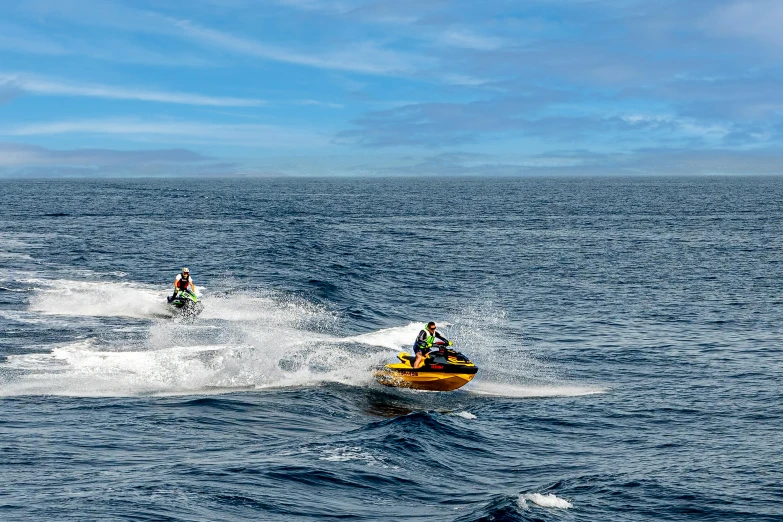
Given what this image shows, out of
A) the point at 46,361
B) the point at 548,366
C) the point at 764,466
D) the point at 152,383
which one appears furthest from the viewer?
the point at 548,366

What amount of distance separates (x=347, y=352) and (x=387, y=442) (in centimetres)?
1283

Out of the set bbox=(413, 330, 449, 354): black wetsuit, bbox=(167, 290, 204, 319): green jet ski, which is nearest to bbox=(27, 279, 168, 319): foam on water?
bbox=(167, 290, 204, 319): green jet ski

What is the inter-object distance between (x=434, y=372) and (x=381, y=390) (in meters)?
2.11

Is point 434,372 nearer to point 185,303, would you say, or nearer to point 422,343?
point 422,343

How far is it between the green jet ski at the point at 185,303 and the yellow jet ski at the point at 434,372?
15.9 metres

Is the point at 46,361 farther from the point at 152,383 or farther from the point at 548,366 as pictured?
the point at 548,366

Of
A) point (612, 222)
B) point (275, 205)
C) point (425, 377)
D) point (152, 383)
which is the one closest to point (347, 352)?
point (425, 377)

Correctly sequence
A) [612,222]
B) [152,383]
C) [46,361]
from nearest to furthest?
[152,383] → [46,361] → [612,222]

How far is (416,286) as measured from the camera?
5925cm

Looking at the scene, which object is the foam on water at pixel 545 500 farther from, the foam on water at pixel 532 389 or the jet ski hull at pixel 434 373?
the foam on water at pixel 532 389

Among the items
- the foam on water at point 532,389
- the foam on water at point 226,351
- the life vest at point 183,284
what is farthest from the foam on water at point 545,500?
the life vest at point 183,284

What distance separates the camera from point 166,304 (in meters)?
47.0

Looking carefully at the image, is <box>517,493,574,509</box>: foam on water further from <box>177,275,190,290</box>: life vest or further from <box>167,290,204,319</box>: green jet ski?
<box>177,275,190,290</box>: life vest

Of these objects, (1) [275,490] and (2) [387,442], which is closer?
(1) [275,490]
